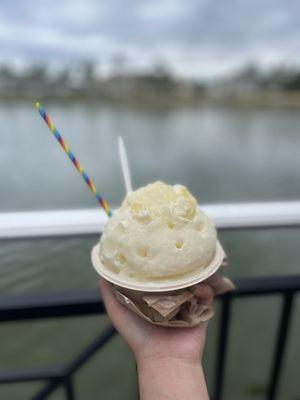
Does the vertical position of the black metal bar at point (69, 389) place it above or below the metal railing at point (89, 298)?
below

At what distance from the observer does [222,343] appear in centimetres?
96

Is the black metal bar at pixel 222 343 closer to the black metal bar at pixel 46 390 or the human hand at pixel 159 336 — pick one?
the human hand at pixel 159 336

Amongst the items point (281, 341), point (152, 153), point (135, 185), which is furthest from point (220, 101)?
point (281, 341)

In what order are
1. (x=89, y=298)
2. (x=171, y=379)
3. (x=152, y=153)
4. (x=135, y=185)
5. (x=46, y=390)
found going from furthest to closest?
1. (x=152, y=153)
2. (x=135, y=185)
3. (x=46, y=390)
4. (x=89, y=298)
5. (x=171, y=379)

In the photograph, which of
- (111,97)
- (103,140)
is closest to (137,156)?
(103,140)

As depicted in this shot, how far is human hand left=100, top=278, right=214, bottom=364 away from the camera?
2.05ft

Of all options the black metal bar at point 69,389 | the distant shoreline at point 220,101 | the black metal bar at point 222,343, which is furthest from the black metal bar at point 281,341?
the distant shoreline at point 220,101

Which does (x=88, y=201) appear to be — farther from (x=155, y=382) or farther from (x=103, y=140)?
(x=155, y=382)

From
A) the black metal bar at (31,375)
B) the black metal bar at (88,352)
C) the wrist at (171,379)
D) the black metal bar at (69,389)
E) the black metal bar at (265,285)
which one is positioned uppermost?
the wrist at (171,379)

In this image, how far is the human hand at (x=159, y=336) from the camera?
0.63 meters

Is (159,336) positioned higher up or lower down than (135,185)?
higher up

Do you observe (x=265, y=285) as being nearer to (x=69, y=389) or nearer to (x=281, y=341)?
(x=281, y=341)

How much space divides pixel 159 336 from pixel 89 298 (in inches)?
7.7

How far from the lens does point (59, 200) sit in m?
6.18
